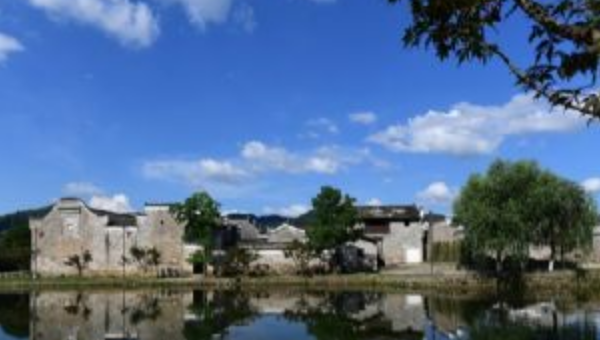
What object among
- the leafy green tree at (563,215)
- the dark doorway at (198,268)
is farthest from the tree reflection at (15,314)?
the leafy green tree at (563,215)

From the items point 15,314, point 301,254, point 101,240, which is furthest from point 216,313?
point 101,240

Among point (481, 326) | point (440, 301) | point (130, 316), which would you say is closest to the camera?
point (481, 326)

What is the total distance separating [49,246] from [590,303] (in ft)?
153

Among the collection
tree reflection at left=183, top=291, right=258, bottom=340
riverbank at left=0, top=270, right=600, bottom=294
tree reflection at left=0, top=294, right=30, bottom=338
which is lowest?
tree reflection at left=0, top=294, right=30, bottom=338

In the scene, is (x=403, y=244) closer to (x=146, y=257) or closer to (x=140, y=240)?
(x=146, y=257)

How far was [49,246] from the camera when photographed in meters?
76.0

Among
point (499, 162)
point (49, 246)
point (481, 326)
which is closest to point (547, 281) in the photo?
point (499, 162)

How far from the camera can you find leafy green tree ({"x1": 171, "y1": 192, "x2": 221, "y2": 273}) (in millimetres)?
69875

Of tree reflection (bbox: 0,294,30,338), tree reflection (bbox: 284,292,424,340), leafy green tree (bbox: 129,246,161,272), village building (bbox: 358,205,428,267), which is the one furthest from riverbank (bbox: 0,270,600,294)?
village building (bbox: 358,205,428,267)

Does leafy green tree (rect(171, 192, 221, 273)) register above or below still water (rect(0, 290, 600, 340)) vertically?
above

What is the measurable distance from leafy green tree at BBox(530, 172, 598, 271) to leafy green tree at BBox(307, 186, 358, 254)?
1565cm

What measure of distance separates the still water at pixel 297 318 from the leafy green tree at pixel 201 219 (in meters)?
14.9

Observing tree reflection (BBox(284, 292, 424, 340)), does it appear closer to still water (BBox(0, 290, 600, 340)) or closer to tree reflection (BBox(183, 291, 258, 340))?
still water (BBox(0, 290, 600, 340))

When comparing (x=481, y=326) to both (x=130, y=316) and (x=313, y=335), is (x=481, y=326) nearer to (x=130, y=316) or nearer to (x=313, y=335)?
(x=313, y=335)
